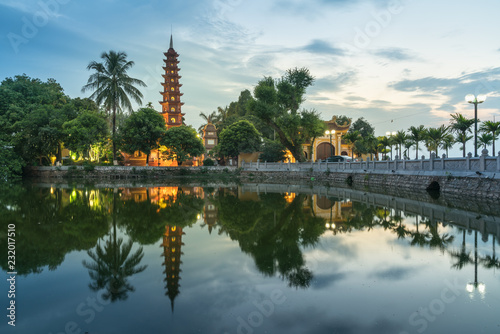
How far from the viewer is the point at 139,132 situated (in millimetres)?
38250

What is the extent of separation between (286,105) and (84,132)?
21.1 m

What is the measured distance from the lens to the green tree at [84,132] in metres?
35.5

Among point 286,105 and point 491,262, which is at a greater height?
point 286,105

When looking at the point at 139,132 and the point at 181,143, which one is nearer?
the point at 139,132

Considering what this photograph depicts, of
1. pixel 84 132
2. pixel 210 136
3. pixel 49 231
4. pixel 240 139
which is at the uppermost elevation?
pixel 210 136

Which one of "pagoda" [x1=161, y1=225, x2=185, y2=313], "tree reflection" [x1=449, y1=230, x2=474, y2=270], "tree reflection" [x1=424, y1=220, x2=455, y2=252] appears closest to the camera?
"pagoda" [x1=161, y1=225, x2=185, y2=313]

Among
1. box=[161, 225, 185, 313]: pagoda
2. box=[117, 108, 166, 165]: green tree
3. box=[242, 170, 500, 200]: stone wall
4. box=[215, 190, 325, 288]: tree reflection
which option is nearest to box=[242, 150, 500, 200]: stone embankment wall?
box=[242, 170, 500, 200]: stone wall

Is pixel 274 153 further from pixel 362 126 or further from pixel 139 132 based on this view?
pixel 362 126

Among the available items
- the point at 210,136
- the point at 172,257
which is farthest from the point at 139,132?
the point at 172,257

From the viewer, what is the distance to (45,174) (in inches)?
1483

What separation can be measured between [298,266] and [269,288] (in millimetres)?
1115

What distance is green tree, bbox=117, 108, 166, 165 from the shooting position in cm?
3797

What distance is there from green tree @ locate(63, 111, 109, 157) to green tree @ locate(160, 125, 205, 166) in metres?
6.62

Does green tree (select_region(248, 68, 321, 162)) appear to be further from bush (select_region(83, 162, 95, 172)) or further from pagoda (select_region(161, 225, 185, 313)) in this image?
pagoda (select_region(161, 225, 185, 313))
